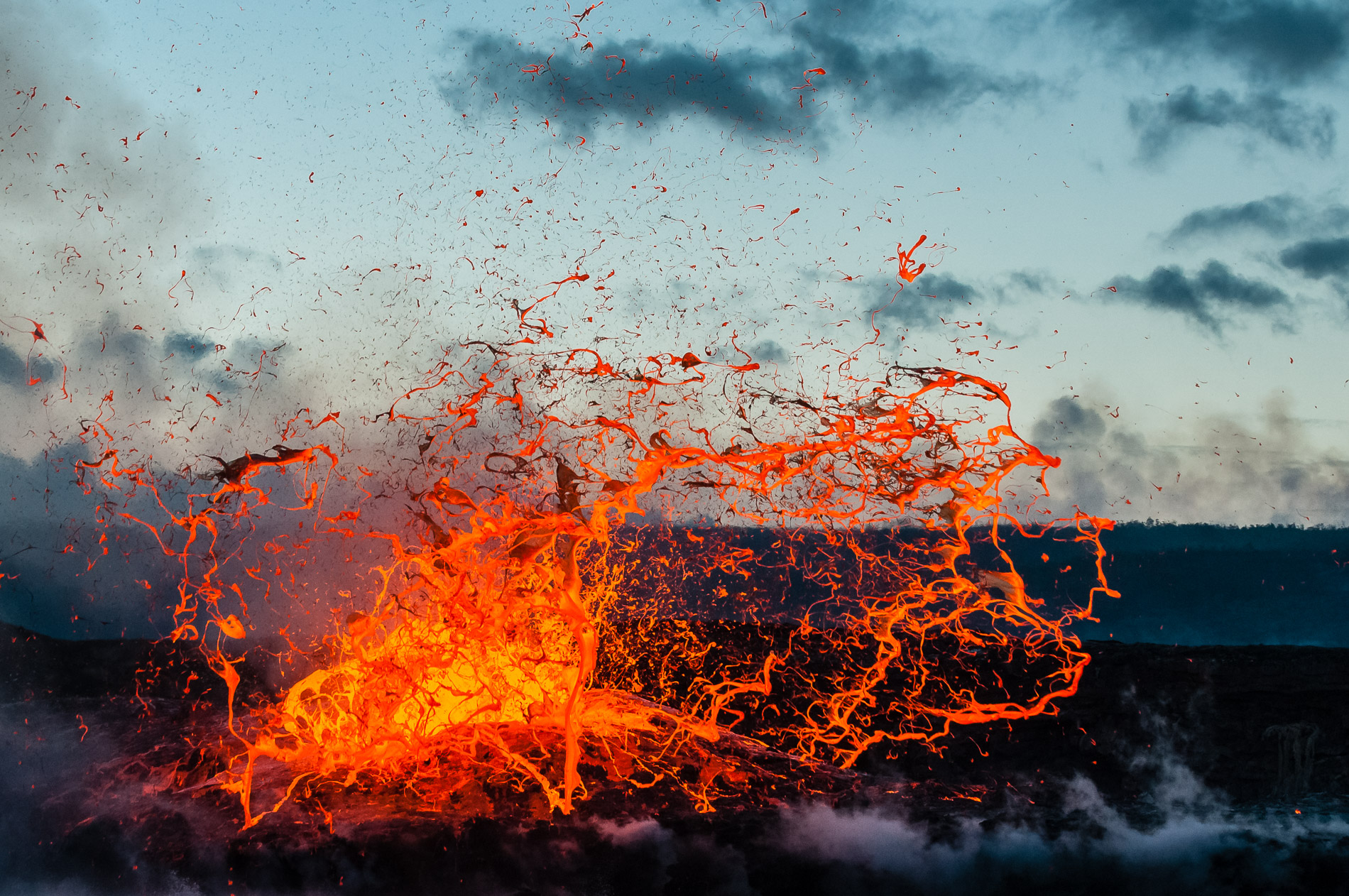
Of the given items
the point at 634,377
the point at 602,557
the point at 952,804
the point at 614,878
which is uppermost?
the point at 634,377


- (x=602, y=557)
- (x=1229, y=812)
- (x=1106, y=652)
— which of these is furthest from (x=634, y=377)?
(x=1106, y=652)

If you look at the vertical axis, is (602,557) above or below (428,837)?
above

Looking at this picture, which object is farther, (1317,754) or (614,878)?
(1317,754)

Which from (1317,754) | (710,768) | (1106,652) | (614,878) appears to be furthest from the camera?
(1106,652)

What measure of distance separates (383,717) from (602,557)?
3999mm

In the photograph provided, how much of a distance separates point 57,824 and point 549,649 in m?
7.15

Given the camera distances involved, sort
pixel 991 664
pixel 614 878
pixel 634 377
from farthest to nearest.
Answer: pixel 991 664, pixel 634 377, pixel 614 878

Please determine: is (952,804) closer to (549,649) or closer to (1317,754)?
(549,649)

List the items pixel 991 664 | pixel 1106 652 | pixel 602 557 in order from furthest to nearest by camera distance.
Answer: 1. pixel 991 664
2. pixel 1106 652
3. pixel 602 557

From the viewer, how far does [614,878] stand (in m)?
10.1

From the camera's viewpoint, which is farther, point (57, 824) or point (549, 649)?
point (549, 649)

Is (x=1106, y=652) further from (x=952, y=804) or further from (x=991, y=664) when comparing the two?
(x=952, y=804)

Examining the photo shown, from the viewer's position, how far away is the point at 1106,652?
23.9 metres

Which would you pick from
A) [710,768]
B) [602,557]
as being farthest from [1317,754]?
[602,557]
